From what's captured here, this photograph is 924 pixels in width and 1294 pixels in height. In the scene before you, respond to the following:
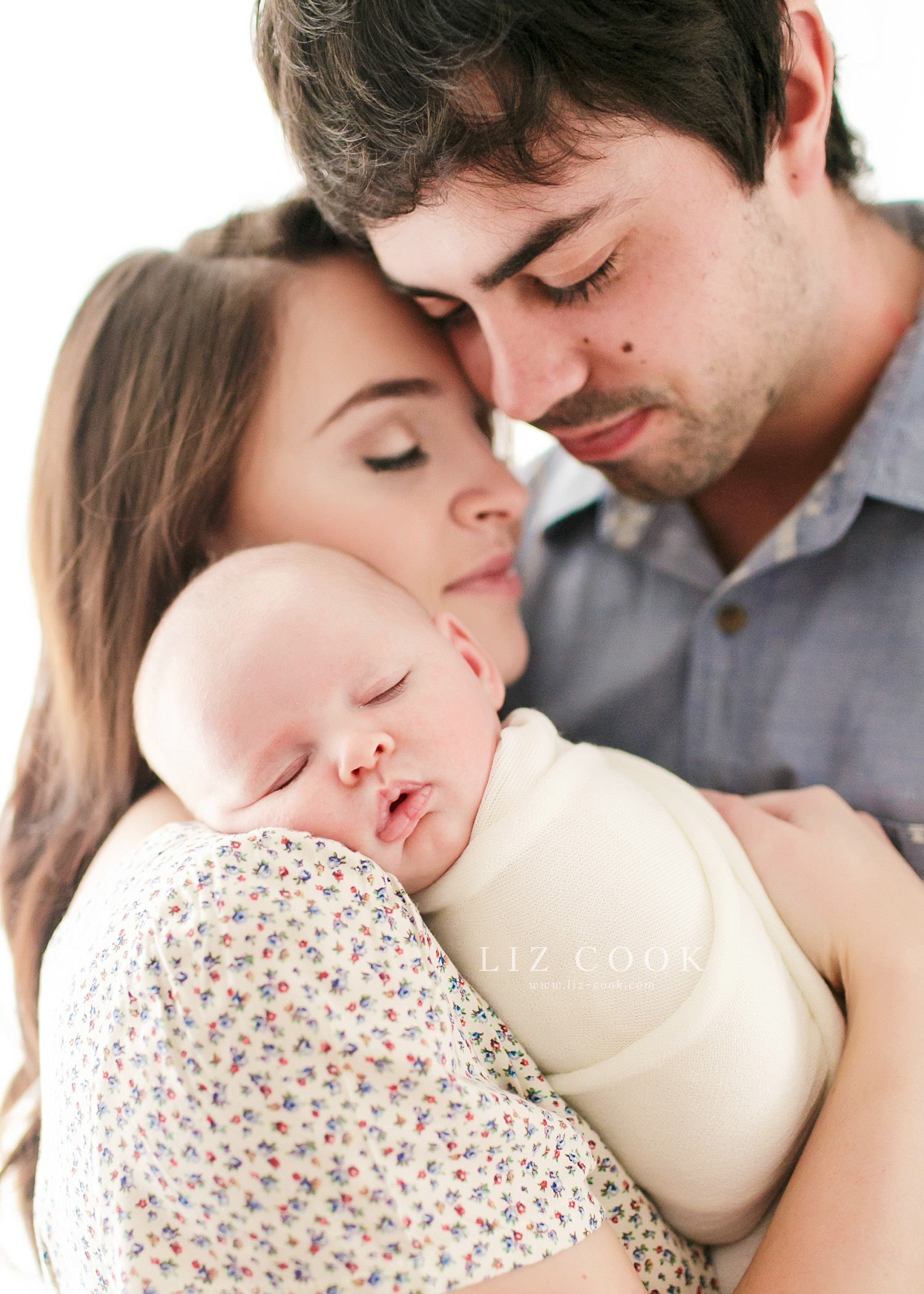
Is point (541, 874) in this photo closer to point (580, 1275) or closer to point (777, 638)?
point (580, 1275)

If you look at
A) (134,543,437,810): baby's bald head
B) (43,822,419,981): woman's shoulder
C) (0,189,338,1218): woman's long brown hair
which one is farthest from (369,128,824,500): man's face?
(43,822,419,981): woman's shoulder

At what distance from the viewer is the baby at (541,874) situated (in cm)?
107

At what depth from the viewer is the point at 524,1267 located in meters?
0.85

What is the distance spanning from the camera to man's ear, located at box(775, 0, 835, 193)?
142 centimetres

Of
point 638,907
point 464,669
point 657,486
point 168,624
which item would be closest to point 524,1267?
point 638,907

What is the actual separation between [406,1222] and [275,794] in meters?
0.46

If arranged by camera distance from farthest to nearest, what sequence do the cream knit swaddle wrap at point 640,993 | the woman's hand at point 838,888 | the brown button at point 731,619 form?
1. the brown button at point 731,619
2. the woman's hand at point 838,888
3. the cream knit swaddle wrap at point 640,993

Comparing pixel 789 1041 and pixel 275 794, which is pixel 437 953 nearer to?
pixel 275 794

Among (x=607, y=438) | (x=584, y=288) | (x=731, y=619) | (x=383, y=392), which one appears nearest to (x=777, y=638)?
(x=731, y=619)

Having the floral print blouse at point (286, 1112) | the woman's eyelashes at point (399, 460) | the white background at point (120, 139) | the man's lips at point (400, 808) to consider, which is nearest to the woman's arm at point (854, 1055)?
the floral print blouse at point (286, 1112)

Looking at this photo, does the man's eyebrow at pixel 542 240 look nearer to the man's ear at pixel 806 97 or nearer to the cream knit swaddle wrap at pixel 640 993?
the man's ear at pixel 806 97

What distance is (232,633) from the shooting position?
118cm

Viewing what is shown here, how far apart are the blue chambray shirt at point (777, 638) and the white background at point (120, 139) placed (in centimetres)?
86

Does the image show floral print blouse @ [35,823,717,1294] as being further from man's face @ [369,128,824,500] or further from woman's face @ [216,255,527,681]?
man's face @ [369,128,824,500]
